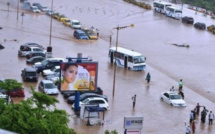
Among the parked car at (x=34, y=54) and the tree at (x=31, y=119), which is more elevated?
the tree at (x=31, y=119)

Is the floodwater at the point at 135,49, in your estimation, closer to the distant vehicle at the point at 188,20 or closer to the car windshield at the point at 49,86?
the car windshield at the point at 49,86

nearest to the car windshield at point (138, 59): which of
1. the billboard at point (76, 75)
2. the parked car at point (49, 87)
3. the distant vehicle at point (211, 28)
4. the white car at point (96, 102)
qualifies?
the parked car at point (49, 87)

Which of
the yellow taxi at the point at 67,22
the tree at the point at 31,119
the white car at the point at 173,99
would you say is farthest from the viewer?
the yellow taxi at the point at 67,22

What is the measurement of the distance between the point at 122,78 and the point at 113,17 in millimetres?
32119

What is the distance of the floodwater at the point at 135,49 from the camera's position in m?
32.8

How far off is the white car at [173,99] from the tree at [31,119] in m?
14.6

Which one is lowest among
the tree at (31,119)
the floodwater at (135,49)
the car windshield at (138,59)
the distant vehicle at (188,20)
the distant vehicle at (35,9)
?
the floodwater at (135,49)

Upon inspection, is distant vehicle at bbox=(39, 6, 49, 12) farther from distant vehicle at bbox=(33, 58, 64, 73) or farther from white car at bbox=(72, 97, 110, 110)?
white car at bbox=(72, 97, 110, 110)

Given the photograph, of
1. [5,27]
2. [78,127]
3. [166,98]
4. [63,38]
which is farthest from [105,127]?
[5,27]

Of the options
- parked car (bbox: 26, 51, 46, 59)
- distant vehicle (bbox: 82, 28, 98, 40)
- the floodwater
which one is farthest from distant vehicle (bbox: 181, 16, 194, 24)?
parked car (bbox: 26, 51, 46, 59)

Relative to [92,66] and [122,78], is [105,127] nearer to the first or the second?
[92,66]

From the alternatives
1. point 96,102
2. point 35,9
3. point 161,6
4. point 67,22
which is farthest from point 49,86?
point 161,6

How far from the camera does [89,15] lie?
2874 inches

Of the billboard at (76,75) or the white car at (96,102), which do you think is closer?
the billboard at (76,75)
